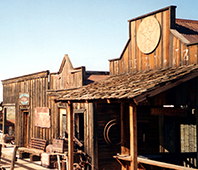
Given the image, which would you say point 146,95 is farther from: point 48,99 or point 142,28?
point 48,99

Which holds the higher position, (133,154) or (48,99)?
(48,99)

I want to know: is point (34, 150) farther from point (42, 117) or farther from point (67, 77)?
point (67, 77)

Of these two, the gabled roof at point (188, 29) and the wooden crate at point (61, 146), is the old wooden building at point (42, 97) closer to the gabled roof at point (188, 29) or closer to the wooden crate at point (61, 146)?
the wooden crate at point (61, 146)

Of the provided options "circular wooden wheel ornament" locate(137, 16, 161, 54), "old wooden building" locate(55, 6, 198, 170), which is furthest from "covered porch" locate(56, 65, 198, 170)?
"circular wooden wheel ornament" locate(137, 16, 161, 54)

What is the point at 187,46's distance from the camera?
10859mm

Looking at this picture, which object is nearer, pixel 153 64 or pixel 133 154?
pixel 133 154

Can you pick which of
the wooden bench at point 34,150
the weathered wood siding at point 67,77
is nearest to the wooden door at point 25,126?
the wooden bench at point 34,150

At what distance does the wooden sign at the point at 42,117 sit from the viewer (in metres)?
19.0

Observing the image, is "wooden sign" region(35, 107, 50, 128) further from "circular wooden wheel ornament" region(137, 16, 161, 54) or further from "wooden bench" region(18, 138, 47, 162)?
"circular wooden wheel ornament" region(137, 16, 161, 54)

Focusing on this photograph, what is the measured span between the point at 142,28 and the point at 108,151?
5333 mm

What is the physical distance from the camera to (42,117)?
1944 cm

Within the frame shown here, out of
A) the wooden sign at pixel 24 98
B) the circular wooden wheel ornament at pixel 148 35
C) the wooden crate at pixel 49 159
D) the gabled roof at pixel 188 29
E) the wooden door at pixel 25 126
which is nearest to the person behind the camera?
the gabled roof at pixel 188 29

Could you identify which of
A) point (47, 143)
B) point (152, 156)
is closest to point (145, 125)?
point (152, 156)

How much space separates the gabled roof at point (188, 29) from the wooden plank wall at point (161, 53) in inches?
18.1
